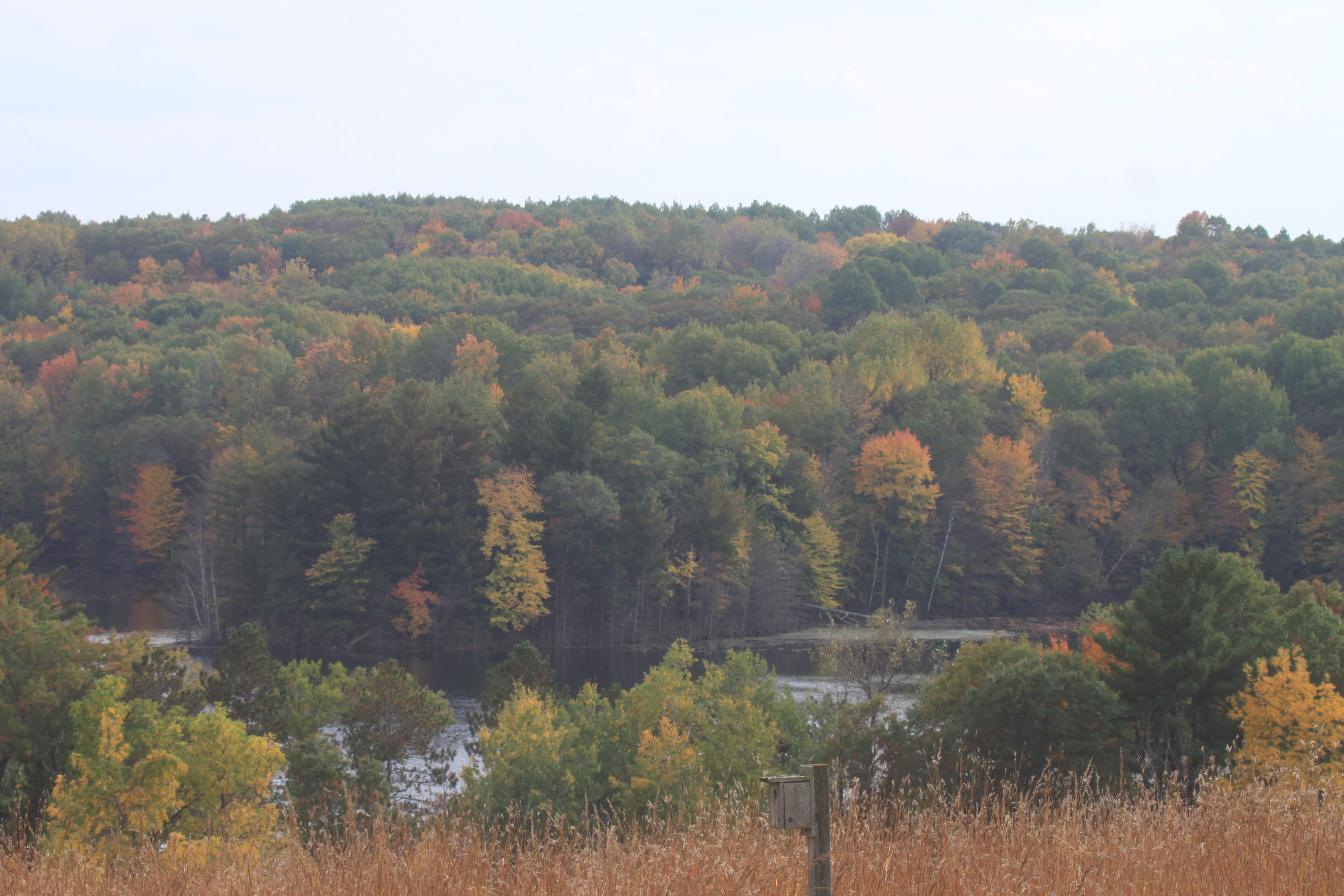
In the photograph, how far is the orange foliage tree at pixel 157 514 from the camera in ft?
184

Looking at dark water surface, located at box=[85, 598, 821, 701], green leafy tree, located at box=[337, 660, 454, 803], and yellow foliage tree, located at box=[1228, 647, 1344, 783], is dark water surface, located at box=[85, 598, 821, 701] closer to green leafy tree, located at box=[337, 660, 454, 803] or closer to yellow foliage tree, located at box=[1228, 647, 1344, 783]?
green leafy tree, located at box=[337, 660, 454, 803]

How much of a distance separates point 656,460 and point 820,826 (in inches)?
1857

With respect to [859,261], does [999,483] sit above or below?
below

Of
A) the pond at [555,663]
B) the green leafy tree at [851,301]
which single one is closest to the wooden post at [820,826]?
the pond at [555,663]

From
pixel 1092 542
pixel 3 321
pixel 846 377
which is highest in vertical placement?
pixel 3 321

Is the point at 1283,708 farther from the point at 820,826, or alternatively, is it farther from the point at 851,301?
the point at 851,301

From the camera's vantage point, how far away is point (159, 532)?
184ft

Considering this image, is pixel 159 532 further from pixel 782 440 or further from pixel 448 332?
pixel 782 440

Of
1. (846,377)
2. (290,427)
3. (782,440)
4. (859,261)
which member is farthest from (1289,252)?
(290,427)

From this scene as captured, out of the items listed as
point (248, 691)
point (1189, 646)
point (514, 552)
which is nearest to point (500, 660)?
point (514, 552)

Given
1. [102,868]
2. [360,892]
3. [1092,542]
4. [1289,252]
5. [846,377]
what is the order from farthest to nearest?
[1289,252] < [846,377] < [1092,542] < [102,868] < [360,892]

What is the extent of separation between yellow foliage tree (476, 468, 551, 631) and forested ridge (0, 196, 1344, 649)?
6.1 inches

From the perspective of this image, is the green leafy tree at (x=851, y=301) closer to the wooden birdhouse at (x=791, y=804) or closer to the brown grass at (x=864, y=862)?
the brown grass at (x=864, y=862)

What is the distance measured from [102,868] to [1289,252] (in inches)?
4713
